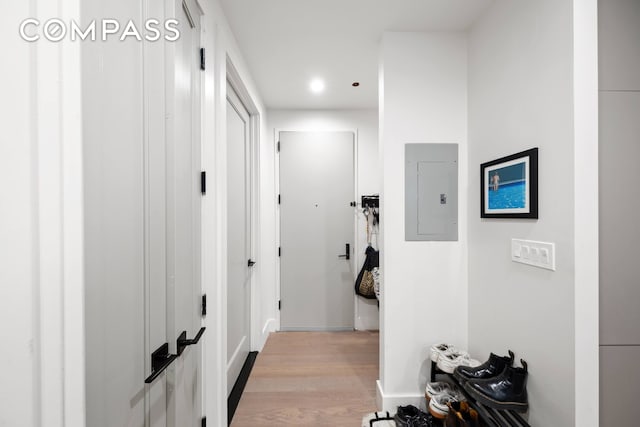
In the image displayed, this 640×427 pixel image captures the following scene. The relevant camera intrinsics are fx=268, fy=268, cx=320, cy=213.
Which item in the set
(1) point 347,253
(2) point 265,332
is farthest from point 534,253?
(2) point 265,332

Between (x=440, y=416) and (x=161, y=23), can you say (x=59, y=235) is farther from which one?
(x=440, y=416)

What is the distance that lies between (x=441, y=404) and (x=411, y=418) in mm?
206

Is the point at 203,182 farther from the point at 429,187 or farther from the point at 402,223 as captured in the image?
the point at 429,187

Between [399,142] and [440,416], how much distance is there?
68.6 inches

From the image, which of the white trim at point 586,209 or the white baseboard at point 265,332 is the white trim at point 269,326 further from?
the white trim at point 586,209

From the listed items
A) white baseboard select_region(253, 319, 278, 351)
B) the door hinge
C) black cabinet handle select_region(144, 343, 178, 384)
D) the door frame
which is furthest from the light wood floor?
the door hinge

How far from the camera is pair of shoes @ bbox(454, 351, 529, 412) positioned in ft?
4.31

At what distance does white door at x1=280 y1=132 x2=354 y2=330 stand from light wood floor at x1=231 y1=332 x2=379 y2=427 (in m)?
0.36

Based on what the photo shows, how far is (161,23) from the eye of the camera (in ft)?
3.05

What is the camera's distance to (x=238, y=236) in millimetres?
2299

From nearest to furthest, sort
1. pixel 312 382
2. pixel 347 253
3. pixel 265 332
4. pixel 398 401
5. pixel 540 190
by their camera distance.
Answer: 1. pixel 540 190
2. pixel 398 401
3. pixel 312 382
4. pixel 265 332
5. pixel 347 253

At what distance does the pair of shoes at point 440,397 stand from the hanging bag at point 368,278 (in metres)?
1.26

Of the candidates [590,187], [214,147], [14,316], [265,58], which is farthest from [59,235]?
[265,58]

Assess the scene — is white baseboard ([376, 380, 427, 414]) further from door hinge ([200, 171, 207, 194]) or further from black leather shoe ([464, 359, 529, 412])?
door hinge ([200, 171, 207, 194])
